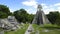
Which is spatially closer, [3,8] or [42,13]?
[42,13]

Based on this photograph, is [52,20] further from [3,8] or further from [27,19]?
[3,8]

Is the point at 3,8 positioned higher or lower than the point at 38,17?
higher

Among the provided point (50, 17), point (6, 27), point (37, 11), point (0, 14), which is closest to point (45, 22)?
point (37, 11)

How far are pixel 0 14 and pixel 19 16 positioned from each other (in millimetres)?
13751

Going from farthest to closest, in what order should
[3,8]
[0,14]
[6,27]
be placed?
1. [3,8]
2. [0,14]
3. [6,27]

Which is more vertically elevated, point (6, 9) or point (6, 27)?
point (6, 9)

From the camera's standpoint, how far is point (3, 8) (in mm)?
99688

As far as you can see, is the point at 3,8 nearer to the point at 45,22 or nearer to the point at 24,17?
the point at 24,17

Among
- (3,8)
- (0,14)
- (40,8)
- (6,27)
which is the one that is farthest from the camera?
(3,8)

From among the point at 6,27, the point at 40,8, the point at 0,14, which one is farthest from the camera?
the point at 40,8

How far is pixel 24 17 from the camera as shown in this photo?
98.1m

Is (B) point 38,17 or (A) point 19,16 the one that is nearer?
(B) point 38,17

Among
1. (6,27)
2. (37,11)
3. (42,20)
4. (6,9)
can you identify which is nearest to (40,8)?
(37,11)

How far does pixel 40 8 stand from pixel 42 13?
14.7 ft
